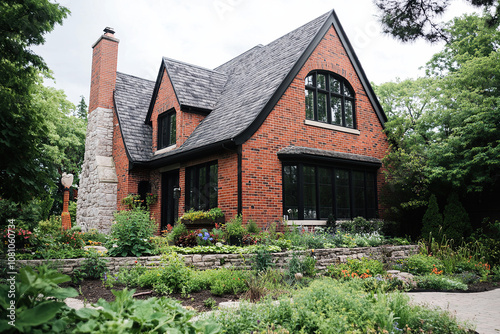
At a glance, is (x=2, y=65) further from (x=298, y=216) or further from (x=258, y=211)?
(x=298, y=216)

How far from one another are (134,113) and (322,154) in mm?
9008

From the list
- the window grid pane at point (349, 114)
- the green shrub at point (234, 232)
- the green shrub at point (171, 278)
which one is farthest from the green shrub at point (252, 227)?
the window grid pane at point (349, 114)

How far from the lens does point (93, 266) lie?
6930mm

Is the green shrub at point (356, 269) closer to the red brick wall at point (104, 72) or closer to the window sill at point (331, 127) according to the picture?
the window sill at point (331, 127)

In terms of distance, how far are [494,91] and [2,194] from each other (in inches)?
553

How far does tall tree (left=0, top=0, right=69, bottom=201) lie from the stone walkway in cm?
539

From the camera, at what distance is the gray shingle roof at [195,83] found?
13.7 meters

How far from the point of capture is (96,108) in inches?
627

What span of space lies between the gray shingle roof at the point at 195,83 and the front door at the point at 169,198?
283cm

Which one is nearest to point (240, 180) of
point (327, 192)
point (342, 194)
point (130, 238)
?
point (327, 192)

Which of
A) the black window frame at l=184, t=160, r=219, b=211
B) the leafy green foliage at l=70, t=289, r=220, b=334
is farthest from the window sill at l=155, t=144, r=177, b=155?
the leafy green foliage at l=70, t=289, r=220, b=334

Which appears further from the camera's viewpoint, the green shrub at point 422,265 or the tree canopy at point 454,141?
the tree canopy at point 454,141

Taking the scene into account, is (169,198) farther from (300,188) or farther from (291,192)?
(300,188)

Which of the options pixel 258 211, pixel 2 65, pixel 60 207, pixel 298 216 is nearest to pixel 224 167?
pixel 258 211
